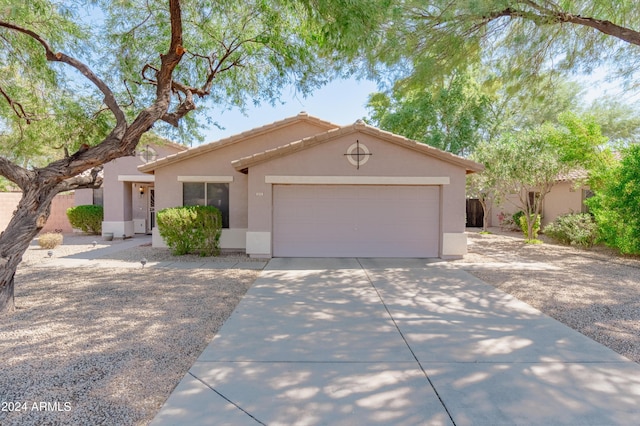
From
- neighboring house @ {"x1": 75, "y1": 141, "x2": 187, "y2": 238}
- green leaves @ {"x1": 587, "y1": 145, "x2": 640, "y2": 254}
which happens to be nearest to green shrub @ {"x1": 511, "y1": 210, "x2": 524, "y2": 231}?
green leaves @ {"x1": 587, "y1": 145, "x2": 640, "y2": 254}

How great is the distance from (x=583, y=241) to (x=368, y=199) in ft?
30.6

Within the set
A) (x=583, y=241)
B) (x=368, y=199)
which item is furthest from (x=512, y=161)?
(x=368, y=199)

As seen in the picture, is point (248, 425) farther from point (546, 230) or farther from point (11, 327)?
point (546, 230)

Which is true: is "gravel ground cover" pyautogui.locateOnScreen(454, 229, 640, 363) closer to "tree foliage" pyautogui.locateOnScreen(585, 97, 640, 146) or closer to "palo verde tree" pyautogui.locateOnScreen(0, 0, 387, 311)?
"palo verde tree" pyautogui.locateOnScreen(0, 0, 387, 311)

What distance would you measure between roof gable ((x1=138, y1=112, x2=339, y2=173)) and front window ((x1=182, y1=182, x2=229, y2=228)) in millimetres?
1010

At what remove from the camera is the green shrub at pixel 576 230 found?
41.7 feet

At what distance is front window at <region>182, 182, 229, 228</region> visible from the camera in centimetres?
1187

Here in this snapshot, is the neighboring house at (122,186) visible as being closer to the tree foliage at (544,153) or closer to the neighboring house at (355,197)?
the neighboring house at (355,197)

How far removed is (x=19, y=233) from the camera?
5.15m

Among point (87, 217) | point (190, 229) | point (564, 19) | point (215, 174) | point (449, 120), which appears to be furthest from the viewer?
point (449, 120)

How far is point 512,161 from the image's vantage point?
42.5 feet

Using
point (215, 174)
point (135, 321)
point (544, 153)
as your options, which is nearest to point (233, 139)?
point (215, 174)

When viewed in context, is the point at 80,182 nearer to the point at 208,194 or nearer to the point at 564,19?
the point at 208,194

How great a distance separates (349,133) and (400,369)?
25.4 ft
